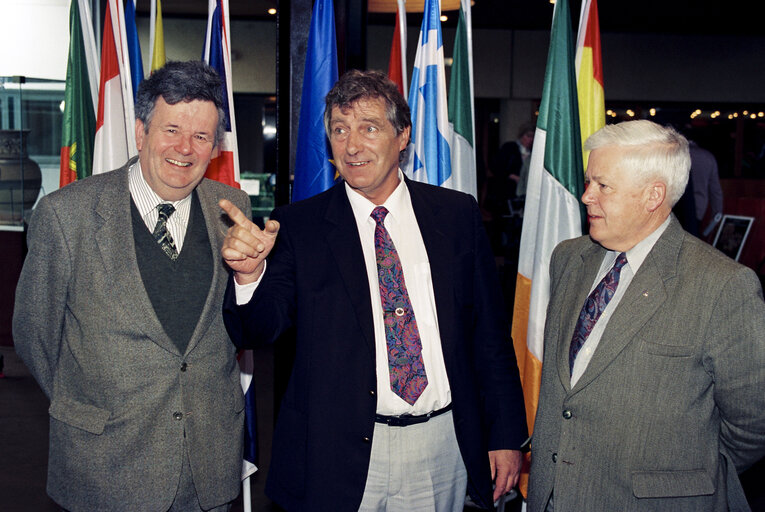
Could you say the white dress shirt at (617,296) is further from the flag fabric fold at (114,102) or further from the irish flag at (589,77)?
the flag fabric fold at (114,102)

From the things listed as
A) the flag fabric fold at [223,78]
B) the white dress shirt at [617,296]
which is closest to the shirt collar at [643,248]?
the white dress shirt at [617,296]

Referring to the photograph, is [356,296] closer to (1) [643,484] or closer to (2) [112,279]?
(2) [112,279]

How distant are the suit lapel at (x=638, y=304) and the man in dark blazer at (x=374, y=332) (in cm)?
32

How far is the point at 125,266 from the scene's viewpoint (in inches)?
73.1

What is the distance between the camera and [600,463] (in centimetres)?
182

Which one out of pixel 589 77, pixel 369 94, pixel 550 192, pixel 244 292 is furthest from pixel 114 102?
pixel 589 77

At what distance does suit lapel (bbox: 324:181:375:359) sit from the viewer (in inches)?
74.1

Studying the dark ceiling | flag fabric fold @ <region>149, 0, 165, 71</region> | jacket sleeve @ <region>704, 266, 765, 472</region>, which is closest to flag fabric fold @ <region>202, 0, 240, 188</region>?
flag fabric fold @ <region>149, 0, 165, 71</region>

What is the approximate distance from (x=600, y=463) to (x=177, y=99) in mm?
1462

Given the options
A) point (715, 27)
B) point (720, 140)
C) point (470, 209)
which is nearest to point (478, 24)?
point (715, 27)

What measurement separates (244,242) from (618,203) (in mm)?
951

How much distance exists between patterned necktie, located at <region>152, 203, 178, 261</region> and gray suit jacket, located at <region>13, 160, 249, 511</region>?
0.25 ft

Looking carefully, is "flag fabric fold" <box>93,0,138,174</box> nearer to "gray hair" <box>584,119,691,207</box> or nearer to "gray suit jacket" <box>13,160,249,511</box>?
"gray suit jacket" <box>13,160,249,511</box>

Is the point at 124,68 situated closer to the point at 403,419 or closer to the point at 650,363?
the point at 403,419
